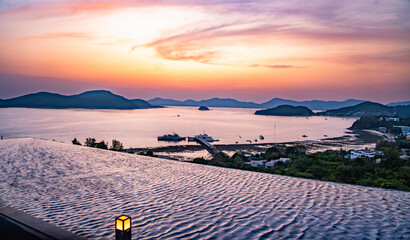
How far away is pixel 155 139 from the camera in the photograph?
34.4 metres

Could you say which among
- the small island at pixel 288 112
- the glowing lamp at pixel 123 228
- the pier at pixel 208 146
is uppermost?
the small island at pixel 288 112

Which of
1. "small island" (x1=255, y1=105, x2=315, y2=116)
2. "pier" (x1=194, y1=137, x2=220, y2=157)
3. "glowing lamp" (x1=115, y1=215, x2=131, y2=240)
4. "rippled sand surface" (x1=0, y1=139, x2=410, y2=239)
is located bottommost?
"pier" (x1=194, y1=137, x2=220, y2=157)

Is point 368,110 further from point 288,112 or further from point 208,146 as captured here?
point 208,146

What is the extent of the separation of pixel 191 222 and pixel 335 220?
1.98 m

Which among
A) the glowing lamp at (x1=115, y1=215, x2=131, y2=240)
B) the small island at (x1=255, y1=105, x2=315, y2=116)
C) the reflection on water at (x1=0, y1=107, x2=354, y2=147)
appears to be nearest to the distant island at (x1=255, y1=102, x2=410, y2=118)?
the small island at (x1=255, y1=105, x2=315, y2=116)

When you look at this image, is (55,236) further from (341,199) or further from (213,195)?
(341,199)

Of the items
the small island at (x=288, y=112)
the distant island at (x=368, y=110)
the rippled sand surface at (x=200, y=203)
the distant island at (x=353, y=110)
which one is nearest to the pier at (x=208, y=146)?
the rippled sand surface at (x=200, y=203)

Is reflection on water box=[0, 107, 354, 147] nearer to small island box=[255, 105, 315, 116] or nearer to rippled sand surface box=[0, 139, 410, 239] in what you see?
rippled sand surface box=[0, 139, 410, 239]

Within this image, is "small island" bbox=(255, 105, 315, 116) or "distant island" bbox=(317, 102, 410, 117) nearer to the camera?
"distant island" bbox=(317, 102, 410, 117)

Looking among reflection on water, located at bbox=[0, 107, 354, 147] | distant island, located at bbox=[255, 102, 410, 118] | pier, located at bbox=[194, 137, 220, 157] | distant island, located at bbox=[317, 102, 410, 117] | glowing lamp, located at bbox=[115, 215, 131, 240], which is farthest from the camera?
distant island, located at bbox=[255, 102, 410, 118]

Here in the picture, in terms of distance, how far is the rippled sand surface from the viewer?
10.5 ft

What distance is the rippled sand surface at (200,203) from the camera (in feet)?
10.5

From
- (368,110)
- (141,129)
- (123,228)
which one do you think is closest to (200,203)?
(123,228)

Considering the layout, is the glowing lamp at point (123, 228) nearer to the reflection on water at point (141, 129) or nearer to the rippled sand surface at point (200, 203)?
the rippled sand surface at point (200, 203)
